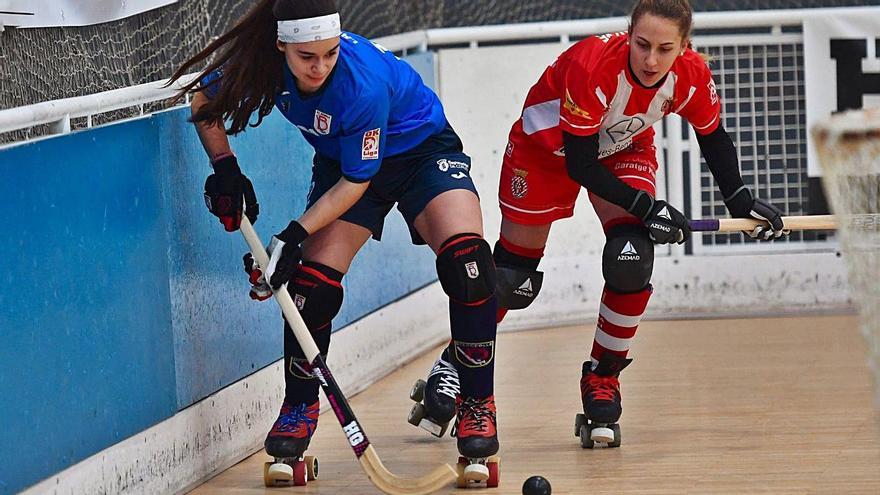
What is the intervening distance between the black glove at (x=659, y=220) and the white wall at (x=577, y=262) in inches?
83.8

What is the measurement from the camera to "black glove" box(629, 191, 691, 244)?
11.7 ft

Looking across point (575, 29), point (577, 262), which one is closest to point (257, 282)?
point (577, 262)

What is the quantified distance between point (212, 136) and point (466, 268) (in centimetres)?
67

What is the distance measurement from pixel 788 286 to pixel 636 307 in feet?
6.94

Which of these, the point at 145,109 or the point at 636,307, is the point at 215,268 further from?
the point at 636,307

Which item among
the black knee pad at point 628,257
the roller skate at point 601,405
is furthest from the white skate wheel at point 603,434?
the black knee pad at point 628,257

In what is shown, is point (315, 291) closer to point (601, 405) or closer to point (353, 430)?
point (353, 430)

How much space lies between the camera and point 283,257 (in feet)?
10.5

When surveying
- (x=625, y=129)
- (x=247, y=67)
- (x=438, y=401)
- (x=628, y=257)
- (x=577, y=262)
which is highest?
(x=247, y=67)

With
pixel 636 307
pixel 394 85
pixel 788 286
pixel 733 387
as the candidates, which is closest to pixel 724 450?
pixel 636 307

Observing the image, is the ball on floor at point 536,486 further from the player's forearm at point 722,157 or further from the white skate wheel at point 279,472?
the player's forearm at point 722,157

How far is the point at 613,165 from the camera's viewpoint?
3812 millimetres

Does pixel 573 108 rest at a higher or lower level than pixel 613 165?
higher

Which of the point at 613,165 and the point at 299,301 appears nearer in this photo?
the point at 299,301
